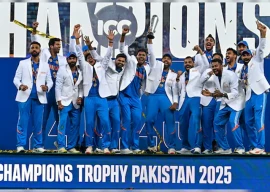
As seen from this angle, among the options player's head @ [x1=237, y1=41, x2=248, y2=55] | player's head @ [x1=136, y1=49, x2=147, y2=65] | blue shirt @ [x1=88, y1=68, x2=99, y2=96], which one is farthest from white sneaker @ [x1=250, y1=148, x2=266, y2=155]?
blue shirt @ [x1=88, y1=68, x2=99, y2=96]

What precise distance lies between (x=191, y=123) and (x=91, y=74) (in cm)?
150

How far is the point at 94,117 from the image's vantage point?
13.0 meters

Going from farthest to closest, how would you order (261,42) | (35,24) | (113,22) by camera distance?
1. (113,22)
2. (35,24)
3. (261,42)

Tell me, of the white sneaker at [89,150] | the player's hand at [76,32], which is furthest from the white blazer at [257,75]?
the player's hand at [76,32]

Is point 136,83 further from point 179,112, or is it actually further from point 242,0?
point 242,0

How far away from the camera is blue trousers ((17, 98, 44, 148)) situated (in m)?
13.0

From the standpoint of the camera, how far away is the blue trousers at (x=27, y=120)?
1300 centimetres

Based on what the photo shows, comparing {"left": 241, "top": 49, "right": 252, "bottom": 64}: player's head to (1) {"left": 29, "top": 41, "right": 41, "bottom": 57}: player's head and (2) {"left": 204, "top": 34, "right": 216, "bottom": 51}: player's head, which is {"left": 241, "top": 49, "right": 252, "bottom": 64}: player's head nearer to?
(2) {"left": 204, "top": 34, "right": 216, "bottom": 51}: player's head

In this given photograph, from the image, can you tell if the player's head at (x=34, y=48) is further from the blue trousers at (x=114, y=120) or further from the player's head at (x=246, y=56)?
the player's head at (x=246, y=56)

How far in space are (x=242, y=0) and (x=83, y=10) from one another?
7.19ft

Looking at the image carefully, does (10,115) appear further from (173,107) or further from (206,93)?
(206,93)

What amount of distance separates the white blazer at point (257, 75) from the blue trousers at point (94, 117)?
188 centimetres

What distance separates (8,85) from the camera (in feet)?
44.4

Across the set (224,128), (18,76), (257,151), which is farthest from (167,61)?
(18,76)
